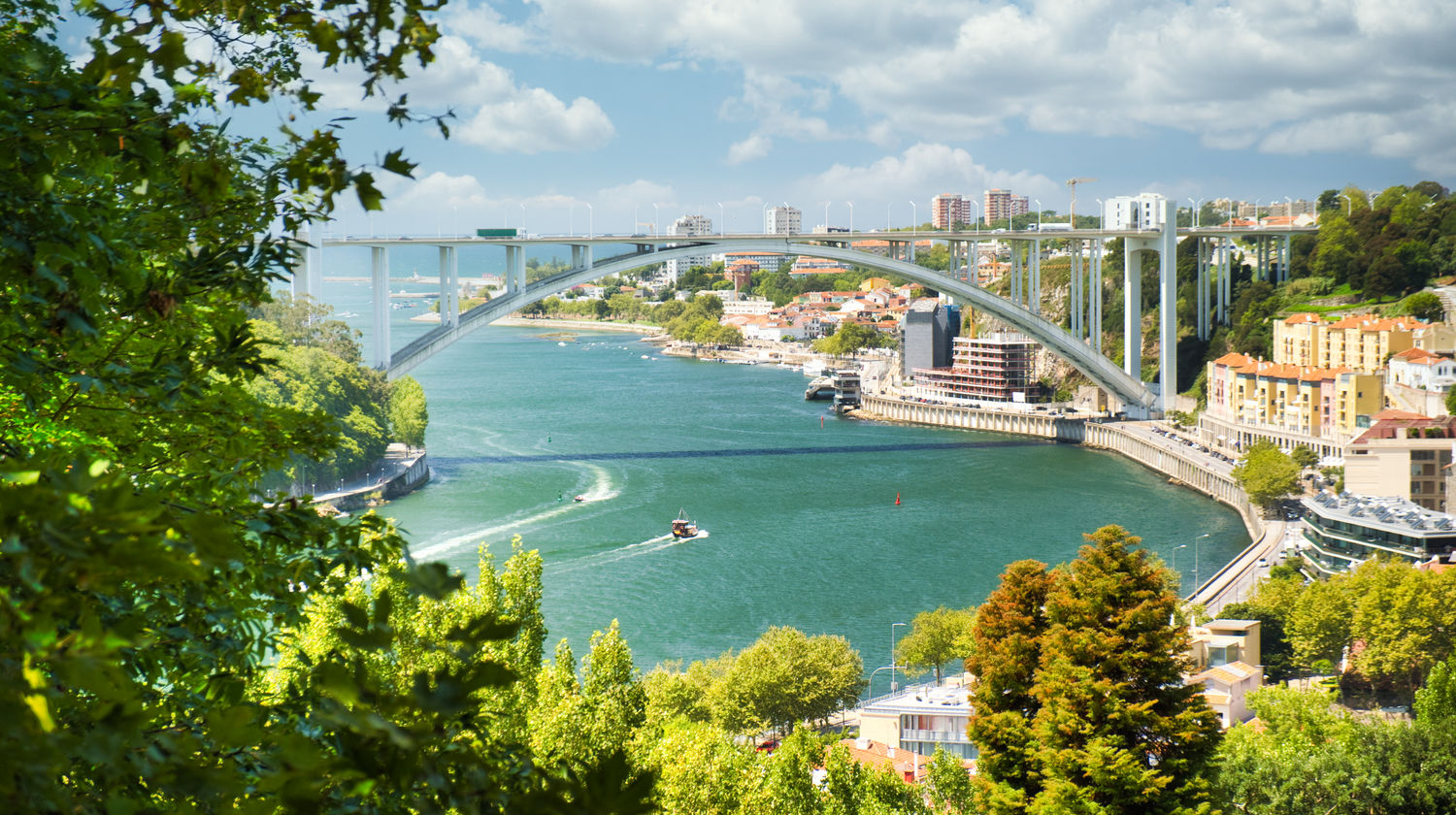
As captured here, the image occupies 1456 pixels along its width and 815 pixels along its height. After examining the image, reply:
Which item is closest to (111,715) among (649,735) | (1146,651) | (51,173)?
(51,173)

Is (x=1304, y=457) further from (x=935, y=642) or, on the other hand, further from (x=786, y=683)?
(x=786, y=683)

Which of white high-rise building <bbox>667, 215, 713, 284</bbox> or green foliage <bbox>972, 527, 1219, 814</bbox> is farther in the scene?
white high-rise building <bbox>667, 215, 713, 284</bbox>

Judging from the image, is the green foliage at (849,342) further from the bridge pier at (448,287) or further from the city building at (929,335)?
the bridge pier at (448,287)

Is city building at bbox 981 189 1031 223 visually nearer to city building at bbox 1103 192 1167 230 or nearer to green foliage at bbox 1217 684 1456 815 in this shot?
city building at bbox 1103 192 1167 230

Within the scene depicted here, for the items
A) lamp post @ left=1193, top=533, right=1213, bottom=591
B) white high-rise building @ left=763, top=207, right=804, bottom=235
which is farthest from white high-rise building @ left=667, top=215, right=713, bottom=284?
lamp post @ left=1193, top=533, right=1213, bottom=591

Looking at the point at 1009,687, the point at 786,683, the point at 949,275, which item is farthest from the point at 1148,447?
the point at 1009,687

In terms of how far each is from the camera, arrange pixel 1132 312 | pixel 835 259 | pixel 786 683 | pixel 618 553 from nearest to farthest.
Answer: pixel 786 683 < pixel 618 553 < pixel 835 259 < pixel 1132 312

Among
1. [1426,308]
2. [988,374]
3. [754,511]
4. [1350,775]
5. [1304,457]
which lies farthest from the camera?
[988,374]
